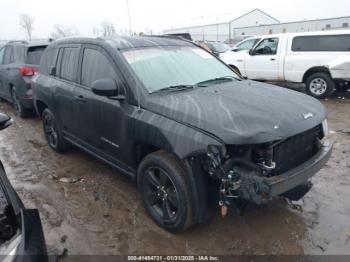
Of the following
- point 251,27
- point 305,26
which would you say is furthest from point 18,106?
point 305,26

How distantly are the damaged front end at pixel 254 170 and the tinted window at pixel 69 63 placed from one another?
2601mm

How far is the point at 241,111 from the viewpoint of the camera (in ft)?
9.55

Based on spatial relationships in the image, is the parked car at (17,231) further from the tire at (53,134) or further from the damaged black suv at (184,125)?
the tire at (53,134)

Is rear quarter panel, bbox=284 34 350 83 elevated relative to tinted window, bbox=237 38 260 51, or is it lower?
lower

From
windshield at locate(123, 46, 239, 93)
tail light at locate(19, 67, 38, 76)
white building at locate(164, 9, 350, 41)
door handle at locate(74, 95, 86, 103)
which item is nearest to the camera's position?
windshield at locate(123, 46, 239, 93)

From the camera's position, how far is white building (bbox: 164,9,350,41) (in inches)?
1898

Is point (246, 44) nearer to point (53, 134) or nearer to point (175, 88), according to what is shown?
point (53, 134)

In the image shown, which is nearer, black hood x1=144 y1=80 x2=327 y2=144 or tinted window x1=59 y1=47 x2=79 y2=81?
black hood x1=144 y1=80 x2=327 y2=144

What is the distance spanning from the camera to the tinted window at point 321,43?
29.2 ft

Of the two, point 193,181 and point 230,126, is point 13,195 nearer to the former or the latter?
point 193,181

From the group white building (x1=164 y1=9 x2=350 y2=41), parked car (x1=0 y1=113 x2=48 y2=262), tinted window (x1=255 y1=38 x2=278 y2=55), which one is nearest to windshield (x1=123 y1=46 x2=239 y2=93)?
parked car (x1=0 y1=113 x2=48 y2=262)

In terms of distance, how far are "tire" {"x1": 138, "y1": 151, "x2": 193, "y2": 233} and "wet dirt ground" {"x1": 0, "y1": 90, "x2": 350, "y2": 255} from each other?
171mm

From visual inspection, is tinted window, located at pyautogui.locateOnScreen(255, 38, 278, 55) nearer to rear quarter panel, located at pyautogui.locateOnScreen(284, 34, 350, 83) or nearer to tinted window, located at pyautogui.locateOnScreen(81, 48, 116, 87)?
rear quarter panel, located at pyautogui.locateOnScreen(284, 34, 350, 83)

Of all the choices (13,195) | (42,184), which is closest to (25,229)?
(13,195)
